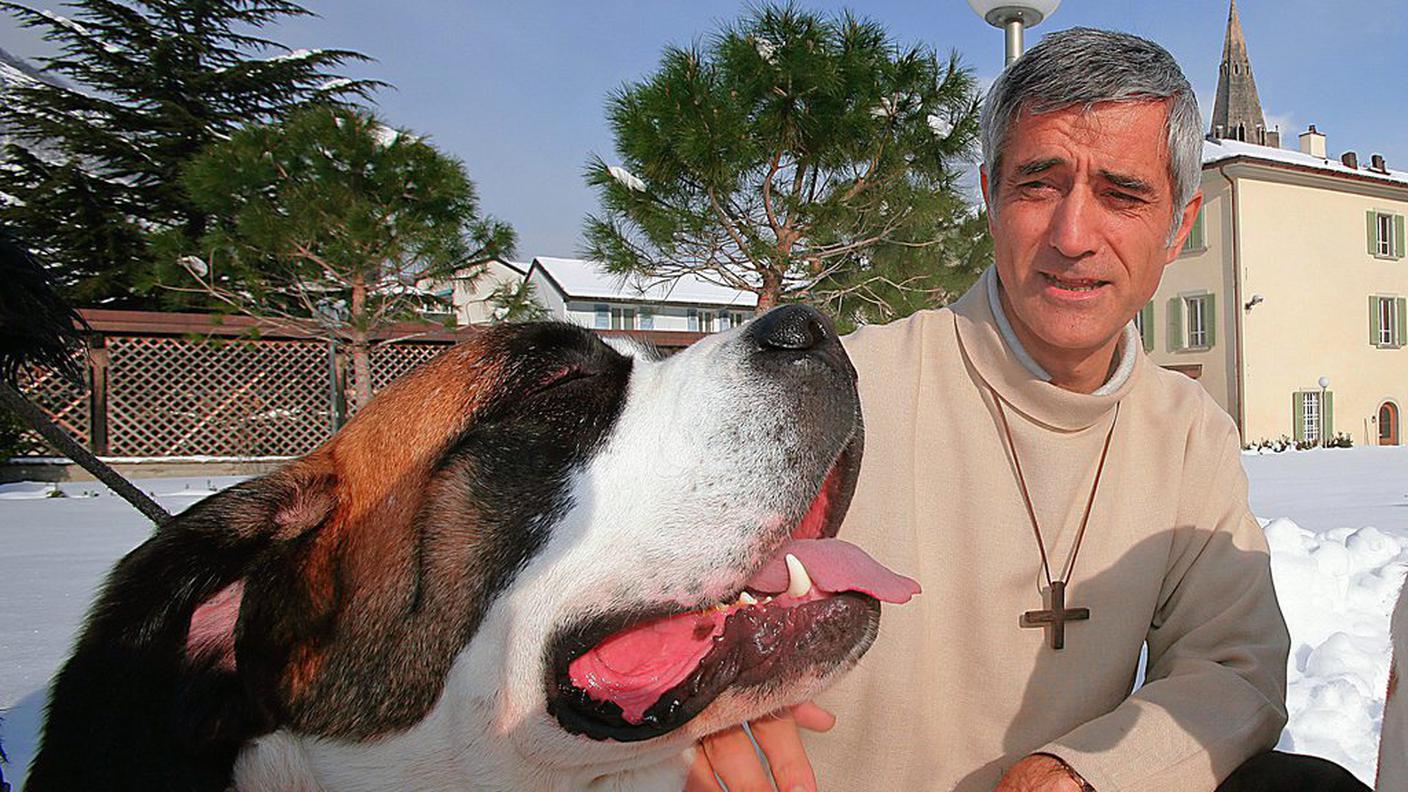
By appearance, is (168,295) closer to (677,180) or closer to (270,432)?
(270,432)

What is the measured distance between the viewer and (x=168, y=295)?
12.9 meters

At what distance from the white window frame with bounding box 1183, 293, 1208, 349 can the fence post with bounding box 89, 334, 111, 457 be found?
935 inches

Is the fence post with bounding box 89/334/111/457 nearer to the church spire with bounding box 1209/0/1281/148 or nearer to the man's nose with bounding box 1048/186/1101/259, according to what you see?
the man's nose with bounding box 1048/186/1101/259

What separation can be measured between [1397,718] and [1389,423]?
3028cm

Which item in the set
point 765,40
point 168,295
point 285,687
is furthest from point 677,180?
point 168,295

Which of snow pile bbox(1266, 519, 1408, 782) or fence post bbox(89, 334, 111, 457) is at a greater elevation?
fence post bbox(89, 334, 111, 457)

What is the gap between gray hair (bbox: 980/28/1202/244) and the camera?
6.47ft

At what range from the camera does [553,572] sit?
1.62 m

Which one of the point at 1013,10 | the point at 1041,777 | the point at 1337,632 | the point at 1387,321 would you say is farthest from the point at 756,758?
the point at 1387,321

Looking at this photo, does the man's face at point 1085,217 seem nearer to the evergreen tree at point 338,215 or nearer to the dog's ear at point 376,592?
the dog's ear at point 376,592

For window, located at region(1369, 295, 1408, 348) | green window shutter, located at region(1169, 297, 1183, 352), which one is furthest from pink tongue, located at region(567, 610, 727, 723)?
window, located at region(1369, 295, 1408, 348)

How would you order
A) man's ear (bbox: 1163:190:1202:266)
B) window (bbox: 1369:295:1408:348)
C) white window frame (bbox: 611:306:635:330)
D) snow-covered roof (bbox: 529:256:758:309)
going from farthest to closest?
white window frame (bbox: 611:306:635:330)
snow-covered roof (bbox: 529:256:758:309)
window (bbox: 1369:295:1408:348)
man's ear (bbox: 1163:190:1202:266)

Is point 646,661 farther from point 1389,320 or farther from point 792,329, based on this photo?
point 1389,320

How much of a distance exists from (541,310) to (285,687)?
23.2 feet
